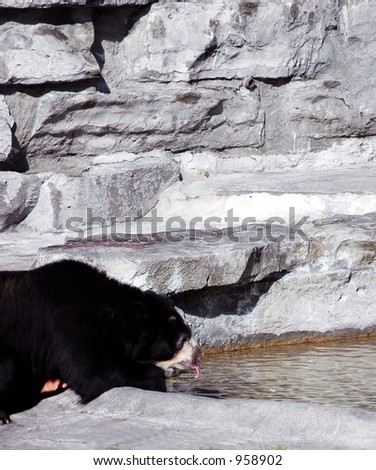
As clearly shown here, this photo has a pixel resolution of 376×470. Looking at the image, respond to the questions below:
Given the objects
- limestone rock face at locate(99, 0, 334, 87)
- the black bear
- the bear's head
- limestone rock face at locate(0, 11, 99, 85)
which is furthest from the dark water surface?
limestone rock face at locate(99, 0, 334, 87)

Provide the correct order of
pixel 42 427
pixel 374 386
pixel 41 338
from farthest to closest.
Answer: pixel 374 386 < pixel 41 338 < pixel 42 427

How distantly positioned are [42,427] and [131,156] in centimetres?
323

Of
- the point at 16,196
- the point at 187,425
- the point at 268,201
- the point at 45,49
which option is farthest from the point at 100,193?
the point at 187,425

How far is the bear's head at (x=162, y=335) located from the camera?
4805 millimetres

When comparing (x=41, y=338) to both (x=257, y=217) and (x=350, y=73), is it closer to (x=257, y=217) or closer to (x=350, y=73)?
(x=257, y=217)

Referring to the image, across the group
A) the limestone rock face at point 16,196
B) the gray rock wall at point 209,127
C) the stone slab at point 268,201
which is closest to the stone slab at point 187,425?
the gray rock wall at point 209,127

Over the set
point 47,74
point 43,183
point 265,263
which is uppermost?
point 47,74

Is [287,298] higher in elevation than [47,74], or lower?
lower

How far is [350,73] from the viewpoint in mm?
7738

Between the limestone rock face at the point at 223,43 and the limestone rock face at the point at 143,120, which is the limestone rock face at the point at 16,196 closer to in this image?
the limestone rock face at the point at 143,120

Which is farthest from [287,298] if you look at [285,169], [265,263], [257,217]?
[285,169]

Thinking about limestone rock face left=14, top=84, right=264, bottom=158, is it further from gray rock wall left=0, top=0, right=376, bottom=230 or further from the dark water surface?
the dark water surface

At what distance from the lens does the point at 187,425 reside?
13.6 feet

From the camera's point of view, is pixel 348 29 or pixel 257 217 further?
pixel 348 29
